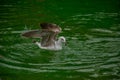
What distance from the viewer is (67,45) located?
15.3 m

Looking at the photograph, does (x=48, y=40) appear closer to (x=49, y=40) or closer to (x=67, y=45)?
(x=49, y=40)

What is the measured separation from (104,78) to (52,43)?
136 inches

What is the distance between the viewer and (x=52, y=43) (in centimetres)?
1532

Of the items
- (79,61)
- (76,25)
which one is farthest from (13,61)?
(76,25)

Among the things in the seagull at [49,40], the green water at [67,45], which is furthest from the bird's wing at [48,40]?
the green water at [67,45]

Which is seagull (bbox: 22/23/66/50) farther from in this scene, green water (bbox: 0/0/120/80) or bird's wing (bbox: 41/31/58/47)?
green water (bbox: 0/0/120/80)

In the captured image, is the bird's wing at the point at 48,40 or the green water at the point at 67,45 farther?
the bird's wing at the point at 48,40

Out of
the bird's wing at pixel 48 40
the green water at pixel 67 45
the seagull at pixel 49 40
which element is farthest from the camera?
the bird's wing at pixel 48 40

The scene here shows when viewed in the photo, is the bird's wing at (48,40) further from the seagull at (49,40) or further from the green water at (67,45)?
the green water at (67,45)

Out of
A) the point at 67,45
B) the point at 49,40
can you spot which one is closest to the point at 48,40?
the point at 49,40

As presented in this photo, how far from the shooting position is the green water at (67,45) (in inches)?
507

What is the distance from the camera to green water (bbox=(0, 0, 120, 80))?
12.9 m

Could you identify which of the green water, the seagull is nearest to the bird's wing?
the seagull

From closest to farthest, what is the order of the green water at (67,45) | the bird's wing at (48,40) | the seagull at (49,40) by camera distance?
1. the green water at (67,45)
2. the seagull at (49,40)
3. the bird's wing at (48,40)
